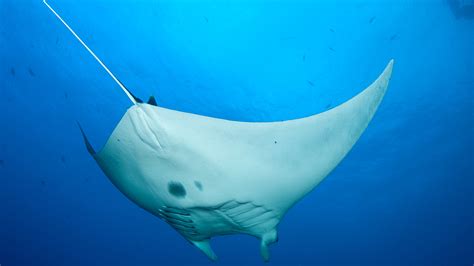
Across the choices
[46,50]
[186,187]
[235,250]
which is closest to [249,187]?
[186,187]

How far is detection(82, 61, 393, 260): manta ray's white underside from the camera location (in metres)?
2.09

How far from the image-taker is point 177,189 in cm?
235

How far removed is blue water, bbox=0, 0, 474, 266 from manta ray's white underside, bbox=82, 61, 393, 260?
14.5 feet

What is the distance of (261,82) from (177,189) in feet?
19.5

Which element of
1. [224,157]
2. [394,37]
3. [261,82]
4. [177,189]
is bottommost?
[177,189]

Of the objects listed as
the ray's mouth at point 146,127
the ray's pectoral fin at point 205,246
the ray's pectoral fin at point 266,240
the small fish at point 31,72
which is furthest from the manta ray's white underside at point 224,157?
the small fish at point 31,72

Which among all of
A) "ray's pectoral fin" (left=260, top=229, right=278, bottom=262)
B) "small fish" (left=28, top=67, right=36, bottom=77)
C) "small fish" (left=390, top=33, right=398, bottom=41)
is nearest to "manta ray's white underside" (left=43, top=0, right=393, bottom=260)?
"ray's pectoral fin" (left=260, top=229, right=278, bottom=262)

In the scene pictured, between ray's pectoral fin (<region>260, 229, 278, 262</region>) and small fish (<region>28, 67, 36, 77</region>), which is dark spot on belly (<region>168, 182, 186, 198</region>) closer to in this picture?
ray's pectoral fin (<region>260, 229, 278, 262</region>)

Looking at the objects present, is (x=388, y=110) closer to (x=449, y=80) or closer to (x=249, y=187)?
(x=449, y=80)

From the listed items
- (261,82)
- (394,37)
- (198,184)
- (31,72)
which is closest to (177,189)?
(198,184)

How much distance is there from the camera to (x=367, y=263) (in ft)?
93.8

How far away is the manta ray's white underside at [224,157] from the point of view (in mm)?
2090

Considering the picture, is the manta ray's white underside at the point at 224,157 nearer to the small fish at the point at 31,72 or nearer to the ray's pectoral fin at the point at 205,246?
the ray's pectoral fin at the point at 205,246

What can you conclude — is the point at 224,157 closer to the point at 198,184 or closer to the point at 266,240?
the point at 198,184
